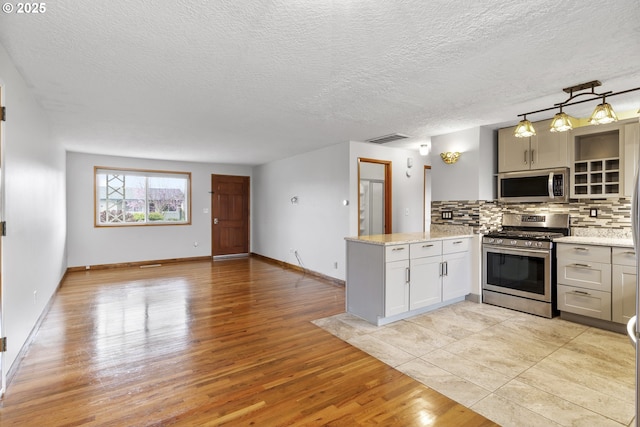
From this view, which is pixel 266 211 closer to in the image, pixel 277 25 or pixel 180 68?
pixel 180 68

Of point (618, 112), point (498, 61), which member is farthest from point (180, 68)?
point (618, 112)

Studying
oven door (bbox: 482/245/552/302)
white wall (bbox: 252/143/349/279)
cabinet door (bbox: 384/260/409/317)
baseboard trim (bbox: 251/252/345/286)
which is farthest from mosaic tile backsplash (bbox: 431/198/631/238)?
baseboard trim (bbox: 251/252/345/286)

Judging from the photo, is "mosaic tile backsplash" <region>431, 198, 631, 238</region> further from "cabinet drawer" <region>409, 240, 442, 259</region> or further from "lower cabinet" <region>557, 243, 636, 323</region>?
"cabinet drawer" <region>409, 240, 442, 259</region>

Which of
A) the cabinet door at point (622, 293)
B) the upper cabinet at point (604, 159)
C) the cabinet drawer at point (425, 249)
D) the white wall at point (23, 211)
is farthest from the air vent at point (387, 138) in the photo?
the white wall at point (23, 211)

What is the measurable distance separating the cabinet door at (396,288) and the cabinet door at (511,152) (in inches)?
79.4

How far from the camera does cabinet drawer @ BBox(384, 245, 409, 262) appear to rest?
344 cm

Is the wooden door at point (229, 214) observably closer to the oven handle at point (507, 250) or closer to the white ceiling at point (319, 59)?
the white ceiling at point (319, 59)

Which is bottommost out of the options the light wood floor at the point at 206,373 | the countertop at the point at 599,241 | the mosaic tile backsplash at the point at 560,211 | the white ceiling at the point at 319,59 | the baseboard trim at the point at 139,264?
the light wood floor at the point at 206,373

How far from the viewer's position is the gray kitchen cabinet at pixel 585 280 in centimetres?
332

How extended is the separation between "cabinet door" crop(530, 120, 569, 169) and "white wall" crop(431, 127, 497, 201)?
50cm

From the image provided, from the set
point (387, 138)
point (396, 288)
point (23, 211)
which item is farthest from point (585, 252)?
point (23, 211)

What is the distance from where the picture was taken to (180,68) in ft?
8.20

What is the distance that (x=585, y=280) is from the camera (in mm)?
3465

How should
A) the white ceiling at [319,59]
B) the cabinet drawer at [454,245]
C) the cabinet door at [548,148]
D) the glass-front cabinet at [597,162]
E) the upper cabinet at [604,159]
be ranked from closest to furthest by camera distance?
the white ceiling at [319,59] → the upper cabinet at [604,159] → the glass-front cabinet at [597,162] → the cabinet door at [548,148] → the cabinet drawer at [454,245]
